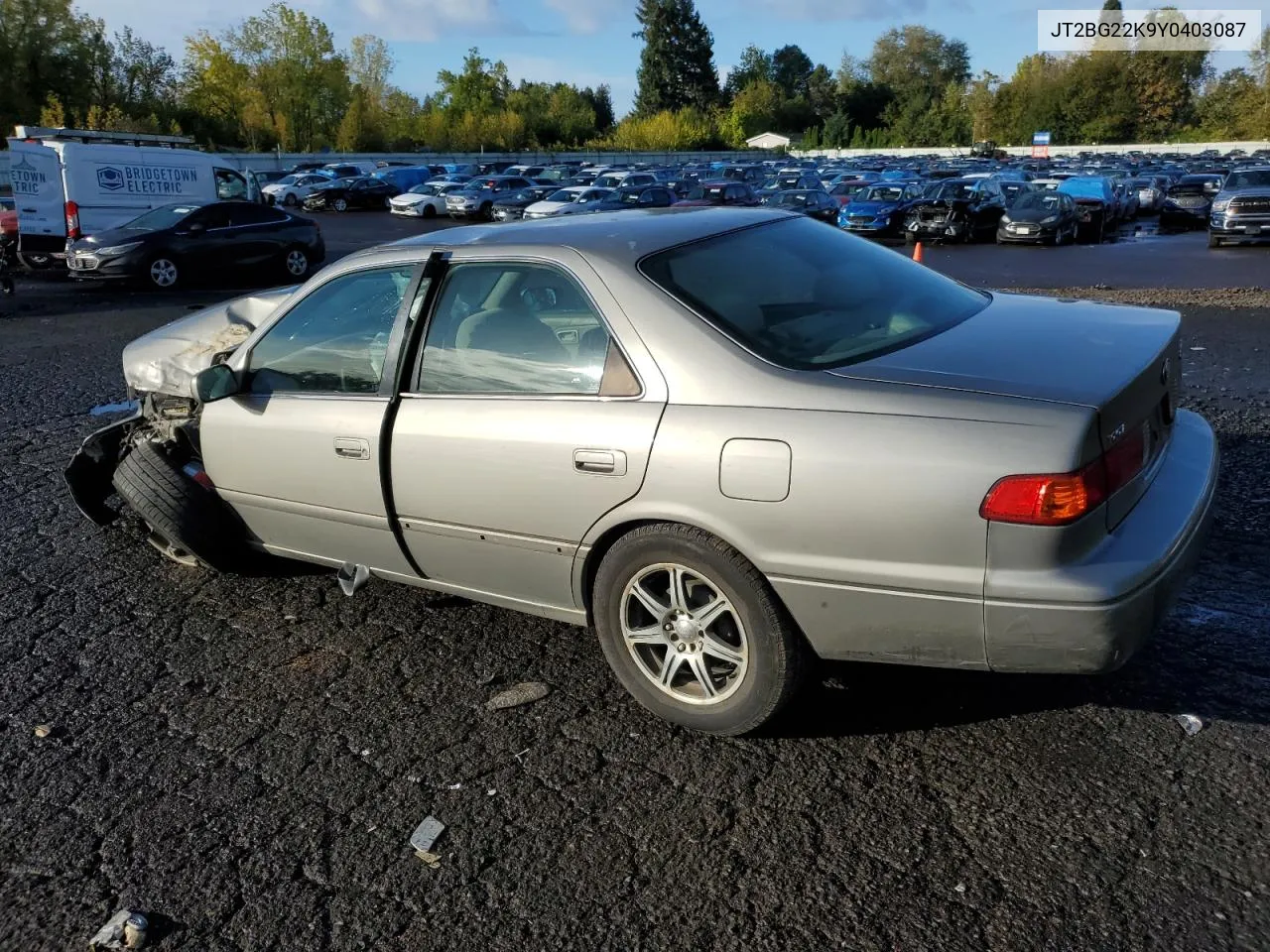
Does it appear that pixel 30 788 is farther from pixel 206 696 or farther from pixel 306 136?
pixel 306 136

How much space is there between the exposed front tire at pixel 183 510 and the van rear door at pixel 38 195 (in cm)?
1591

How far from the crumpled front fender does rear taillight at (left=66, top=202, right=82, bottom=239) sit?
14753mm

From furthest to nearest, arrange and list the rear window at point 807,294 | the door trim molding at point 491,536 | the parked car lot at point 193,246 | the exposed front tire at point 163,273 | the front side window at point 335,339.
A: the exposed front tire at point 163,273 < the parked car lot at point 193,246 < the front side window at point 335,339 < the door trim molding at point 491,536 < the rear window at point 807,294

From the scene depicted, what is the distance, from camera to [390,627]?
4188 mm

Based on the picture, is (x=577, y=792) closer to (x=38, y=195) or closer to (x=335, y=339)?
(x=335, y=339)

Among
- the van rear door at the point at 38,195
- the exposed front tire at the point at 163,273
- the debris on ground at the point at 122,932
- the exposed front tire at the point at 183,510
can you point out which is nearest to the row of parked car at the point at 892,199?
the exposed front tire at the point at 163,273

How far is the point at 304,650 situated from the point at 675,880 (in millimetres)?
2026

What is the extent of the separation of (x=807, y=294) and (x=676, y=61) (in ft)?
402

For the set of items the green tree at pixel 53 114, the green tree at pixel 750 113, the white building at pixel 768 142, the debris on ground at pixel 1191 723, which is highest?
the green tree at pixel 750 113

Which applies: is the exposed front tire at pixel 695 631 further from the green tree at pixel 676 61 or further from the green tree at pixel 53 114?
the green tree at pixel 676 61

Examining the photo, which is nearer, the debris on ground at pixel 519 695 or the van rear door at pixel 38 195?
the debris on ground at pixel 519 695

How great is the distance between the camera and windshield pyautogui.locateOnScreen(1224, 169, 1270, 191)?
23.0 meters

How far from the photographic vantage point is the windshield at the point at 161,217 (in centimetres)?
1662

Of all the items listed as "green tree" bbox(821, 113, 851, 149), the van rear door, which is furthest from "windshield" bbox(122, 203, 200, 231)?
"green tree" bbox(821, 113, 851, 149)
